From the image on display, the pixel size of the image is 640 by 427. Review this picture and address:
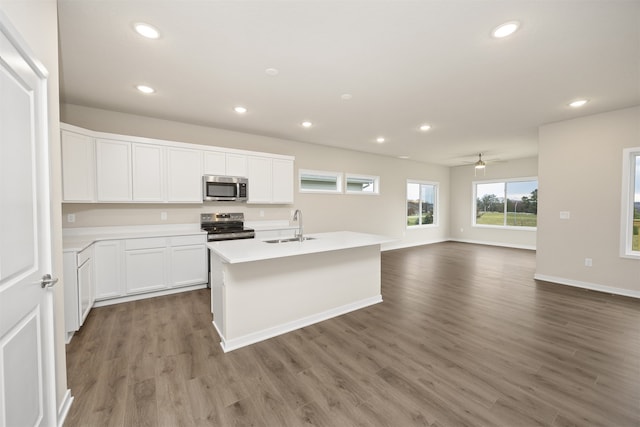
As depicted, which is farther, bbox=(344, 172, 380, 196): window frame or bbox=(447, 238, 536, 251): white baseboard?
bbox=(447, 238, 536, 251): white baseboard

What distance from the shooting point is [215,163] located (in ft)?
14.5

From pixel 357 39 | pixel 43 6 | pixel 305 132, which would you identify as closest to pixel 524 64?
pixel 357 39

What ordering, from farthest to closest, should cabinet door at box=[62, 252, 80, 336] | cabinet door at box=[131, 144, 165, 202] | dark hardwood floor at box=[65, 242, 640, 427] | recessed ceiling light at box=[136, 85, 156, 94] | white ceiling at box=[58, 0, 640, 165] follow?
1. cabinet door at box=[131, 144, 165, 202]
2. recessed ceiling light at box=[136, 85, 156, 94]
3. cabinet door at box=[62, 252, 80, 336]
4. white ceiling at box=[58, 0, 640, 165]
5. dark hardwood floor at box=[65, 242, 640, 427]

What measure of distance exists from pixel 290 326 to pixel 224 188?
272 centimetres

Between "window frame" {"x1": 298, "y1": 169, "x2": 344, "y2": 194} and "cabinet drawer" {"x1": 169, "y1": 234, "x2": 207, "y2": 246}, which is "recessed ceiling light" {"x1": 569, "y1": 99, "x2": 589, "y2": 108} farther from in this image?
"cabinet drawer" {"x1": 169, "y1": 234, "x2": 207, "y2": 246}

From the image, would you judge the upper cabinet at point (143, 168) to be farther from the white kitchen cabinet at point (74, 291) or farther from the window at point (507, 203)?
the window at point (507, 203)

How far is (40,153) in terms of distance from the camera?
1.39 metres

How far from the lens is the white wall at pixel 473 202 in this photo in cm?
759

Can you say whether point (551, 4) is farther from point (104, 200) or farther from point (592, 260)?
point (104, 200)

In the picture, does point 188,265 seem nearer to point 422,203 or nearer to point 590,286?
point 590,286

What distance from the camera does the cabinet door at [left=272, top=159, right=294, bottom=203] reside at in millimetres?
5109

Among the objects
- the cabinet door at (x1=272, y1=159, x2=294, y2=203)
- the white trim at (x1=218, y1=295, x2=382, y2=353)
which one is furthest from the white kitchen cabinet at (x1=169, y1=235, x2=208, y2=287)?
the cabinet door at (x1=272, y1=159, x2=294, y2=203)

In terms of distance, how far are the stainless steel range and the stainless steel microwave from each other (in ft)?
1.30

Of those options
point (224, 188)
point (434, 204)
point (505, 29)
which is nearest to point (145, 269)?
point (224, 188)
